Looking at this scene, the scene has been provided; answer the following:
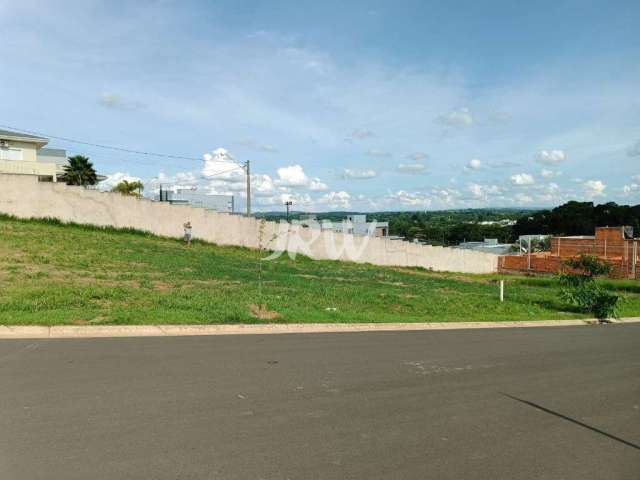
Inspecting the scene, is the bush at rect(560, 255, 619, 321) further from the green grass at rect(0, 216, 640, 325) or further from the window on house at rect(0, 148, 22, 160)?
the window on house at rect(0, 148, 22, 160)

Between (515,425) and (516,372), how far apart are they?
9.14ft

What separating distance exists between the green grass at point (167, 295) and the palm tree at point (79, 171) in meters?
25.3

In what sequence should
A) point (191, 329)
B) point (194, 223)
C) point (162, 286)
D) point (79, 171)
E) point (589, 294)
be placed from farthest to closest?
point (79, 171) < point (194, 223) < point (589, 294) < point (162, 286) < point (191, 329)

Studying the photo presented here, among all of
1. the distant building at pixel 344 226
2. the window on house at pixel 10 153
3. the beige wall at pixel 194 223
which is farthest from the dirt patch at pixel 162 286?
the window on house at pixel 10 153

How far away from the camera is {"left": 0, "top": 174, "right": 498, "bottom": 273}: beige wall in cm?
2786

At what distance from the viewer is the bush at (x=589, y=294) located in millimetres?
18094

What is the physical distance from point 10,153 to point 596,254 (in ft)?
160

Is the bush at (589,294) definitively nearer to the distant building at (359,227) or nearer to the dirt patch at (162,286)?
the dirt patch at (162,286)

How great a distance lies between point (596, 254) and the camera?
45281 mm

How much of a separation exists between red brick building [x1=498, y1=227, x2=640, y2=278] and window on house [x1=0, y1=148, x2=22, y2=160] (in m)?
42.3

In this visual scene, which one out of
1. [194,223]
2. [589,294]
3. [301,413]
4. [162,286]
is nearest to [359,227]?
[194,223]

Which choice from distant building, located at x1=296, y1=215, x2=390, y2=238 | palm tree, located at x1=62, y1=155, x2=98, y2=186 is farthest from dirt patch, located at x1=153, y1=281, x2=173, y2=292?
palm tree, located at x1=62, y1=155, x2=98, y2=186

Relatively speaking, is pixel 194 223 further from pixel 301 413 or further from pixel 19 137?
pixel 301 413

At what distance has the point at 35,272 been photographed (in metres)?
14.2
